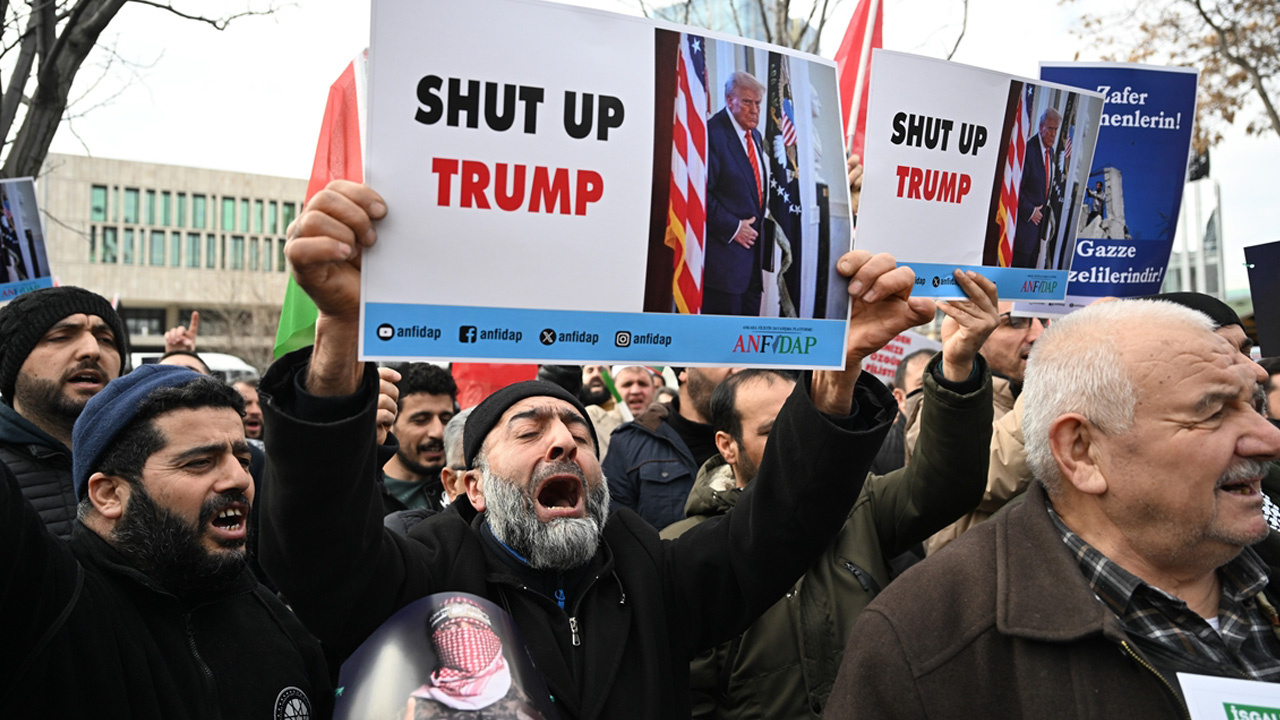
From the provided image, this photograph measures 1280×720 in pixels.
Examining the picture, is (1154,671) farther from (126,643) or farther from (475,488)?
(126,643)

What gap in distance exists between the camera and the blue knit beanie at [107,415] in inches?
103

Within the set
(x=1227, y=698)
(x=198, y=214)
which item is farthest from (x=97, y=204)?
(x=1227, y=698)

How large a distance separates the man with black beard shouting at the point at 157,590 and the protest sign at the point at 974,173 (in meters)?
1.82

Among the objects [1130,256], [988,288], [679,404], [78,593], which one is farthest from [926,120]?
[679,404]

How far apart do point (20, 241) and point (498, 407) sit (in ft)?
10.3

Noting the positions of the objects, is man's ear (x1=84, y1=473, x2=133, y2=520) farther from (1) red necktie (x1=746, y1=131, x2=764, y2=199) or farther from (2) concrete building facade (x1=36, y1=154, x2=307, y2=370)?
(2) concrete building facade (x1=36, y1=154, x2=307, y2=370)

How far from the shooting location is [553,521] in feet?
8.89

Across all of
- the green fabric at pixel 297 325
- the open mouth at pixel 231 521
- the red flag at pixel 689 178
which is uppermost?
the red flag at pixel 689 178

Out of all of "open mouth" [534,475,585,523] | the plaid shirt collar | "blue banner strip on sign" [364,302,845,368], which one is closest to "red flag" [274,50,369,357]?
"open mouth" [534,475,585,523]

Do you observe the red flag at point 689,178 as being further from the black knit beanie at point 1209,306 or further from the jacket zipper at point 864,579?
the black knit beanie at point 1209,306

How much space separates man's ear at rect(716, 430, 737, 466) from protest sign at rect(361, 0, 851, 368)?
1.30 meters

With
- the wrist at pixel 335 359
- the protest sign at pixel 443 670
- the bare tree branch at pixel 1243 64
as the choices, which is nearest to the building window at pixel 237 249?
the bare tree branch at pixel 1243 64

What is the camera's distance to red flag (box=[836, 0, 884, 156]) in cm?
390

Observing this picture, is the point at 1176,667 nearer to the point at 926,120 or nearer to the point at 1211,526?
the point at 1211,526
